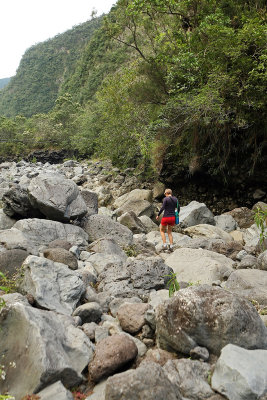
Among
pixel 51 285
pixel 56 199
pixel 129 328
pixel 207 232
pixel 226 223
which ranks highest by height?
pixel 51 285

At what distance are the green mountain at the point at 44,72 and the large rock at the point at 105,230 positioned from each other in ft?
305

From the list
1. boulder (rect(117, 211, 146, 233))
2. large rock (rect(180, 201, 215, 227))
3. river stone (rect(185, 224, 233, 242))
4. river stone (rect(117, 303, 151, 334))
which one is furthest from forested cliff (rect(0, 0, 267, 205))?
river stone (rect(117, 303, 151, 334))

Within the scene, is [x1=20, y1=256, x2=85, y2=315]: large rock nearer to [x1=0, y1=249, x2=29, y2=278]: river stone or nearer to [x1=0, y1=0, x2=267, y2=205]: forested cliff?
[x1=0, y1=249, x2=29, y2=278]: river stone

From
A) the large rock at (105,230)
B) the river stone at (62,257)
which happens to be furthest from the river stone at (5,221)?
the river stone at (62,257)

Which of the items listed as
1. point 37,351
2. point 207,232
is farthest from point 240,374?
point 207,232

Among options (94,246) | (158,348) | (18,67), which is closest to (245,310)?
(158,348)

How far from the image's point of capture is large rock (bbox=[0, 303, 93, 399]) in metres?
2.48

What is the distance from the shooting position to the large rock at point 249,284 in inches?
165

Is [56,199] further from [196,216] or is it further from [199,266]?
[196,216]

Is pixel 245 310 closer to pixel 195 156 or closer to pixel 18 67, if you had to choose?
pixel 195 156

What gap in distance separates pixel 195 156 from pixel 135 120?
201 inches

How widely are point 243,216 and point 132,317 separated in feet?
27.1

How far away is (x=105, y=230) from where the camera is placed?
848 cm

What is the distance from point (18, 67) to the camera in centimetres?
12688
